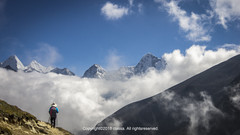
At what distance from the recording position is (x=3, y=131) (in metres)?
21.4

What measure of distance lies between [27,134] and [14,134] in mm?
2463

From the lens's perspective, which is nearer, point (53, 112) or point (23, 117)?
point (23, 117)

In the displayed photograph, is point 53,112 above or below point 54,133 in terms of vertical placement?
above

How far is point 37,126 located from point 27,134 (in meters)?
5.38

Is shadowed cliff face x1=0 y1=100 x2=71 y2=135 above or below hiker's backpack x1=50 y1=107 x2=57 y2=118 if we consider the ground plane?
below

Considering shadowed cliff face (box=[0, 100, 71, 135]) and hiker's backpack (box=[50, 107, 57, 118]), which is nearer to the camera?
shadowed cliff face (box=[0, 100, 71, 135])

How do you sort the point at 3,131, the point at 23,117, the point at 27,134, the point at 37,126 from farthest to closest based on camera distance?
1. the point at 37,126
2. the point at 23,117
3. the point at 27,134
4. the point at 3,131

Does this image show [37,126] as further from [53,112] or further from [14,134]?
[14,134]

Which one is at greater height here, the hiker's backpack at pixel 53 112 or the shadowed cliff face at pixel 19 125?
the hiker's backpack at pixel 53 112

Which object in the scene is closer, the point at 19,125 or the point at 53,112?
the point at 19,125

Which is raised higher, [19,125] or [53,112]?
[53,112]

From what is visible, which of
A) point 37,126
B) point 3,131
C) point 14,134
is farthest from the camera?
point 37,126

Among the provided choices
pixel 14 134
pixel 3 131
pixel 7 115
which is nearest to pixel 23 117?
pixel 7 115

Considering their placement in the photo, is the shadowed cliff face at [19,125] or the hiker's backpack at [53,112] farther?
the hiker's backpack at [53,112]
